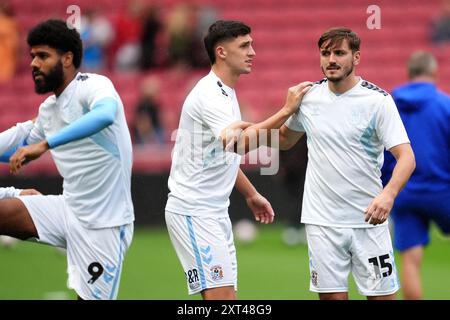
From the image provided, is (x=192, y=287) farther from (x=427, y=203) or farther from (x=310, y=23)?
(x=310, y=23)

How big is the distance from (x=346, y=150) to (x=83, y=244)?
1.87m

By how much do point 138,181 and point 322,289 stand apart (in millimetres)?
9715

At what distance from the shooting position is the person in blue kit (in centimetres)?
937

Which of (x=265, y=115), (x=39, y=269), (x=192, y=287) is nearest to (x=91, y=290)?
(x=192, y=287)

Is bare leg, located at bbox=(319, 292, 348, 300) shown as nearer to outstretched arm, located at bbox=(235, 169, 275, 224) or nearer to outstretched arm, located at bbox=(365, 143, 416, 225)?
outstretched arm, located at bbox=(365, 143, 416, 225)

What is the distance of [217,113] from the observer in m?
7.33

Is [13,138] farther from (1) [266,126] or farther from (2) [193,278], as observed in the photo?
(1) [266,126]

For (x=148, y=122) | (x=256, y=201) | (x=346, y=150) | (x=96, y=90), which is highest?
(x=148, y=122)

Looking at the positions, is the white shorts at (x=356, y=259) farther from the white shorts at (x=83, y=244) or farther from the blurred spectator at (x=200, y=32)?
the blurred spectator at (x=200, y=32)

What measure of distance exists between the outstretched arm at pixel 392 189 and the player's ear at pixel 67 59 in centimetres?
225

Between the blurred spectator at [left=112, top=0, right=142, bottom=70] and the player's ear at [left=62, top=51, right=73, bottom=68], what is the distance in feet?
38.4

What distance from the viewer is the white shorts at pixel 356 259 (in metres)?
7.25

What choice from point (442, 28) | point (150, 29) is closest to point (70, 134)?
point (150, 29)
